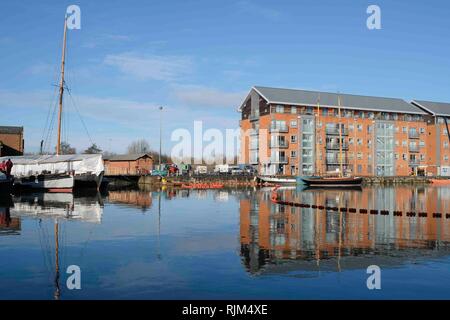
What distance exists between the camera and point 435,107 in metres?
110

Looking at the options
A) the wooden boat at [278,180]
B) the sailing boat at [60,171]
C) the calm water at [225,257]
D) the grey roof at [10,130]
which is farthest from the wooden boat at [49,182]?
the wooden boat at [278,180]

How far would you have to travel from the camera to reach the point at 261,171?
95.2m

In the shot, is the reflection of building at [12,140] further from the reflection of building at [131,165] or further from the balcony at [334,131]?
the balcony at [334,131]

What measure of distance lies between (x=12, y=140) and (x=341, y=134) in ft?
222

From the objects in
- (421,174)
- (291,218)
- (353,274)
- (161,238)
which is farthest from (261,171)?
(353,274)

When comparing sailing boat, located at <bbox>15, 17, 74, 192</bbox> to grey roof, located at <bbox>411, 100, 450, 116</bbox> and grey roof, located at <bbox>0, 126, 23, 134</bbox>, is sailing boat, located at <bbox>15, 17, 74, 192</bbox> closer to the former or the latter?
grey roof, located at <bbox>0, 126, 23, 134</bbox>

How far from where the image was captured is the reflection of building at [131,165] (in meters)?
98.8

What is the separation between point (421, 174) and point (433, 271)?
348 ft

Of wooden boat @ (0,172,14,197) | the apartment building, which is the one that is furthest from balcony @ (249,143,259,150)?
wooden boat @ (0,172,14,197)

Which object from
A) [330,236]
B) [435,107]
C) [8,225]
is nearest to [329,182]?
[435,107]

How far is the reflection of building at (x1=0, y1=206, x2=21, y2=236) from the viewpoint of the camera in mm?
19953

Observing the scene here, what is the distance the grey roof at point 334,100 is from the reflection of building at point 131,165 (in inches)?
1146

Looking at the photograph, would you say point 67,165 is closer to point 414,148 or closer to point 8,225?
point 8,225
